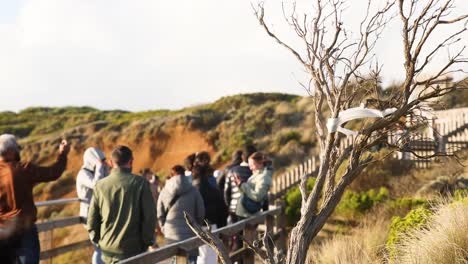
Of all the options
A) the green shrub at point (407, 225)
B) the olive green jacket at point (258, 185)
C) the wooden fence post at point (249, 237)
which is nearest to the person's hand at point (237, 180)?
the olive green jacket at point (258, 185)

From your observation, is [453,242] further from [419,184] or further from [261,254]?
[419,184]

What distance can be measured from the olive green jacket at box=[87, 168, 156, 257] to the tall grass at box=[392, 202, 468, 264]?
7.38 ft

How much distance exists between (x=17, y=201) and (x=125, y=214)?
36.7 inches

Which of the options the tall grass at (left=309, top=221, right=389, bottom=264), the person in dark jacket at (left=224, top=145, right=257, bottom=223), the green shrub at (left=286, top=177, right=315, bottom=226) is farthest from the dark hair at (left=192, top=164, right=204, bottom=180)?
the green shrub at (left=286, top=177, right=315, bottom=226)

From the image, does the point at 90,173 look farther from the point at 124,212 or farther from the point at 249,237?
the point at 124,212

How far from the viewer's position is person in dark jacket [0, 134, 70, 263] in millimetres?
5207

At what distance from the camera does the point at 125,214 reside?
5750 millimetres

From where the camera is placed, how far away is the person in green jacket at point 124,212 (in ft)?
18.9

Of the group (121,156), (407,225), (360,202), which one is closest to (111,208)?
(121,156)

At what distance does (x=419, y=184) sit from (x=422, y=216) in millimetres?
6725

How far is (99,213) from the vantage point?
5930 millimetres

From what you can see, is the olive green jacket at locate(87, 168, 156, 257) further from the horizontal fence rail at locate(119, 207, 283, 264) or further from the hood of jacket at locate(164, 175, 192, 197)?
the hood of jacket at locate(164, 175, 192, 197)

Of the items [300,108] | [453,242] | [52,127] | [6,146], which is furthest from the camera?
[52,127]

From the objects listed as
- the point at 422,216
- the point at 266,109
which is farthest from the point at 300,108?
the point at 422,216
